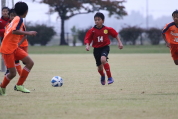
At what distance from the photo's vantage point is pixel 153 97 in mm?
8031

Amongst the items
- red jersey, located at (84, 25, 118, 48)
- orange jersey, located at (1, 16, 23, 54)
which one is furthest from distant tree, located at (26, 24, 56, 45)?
orange jersey, located at (1, 16, 23, 54)

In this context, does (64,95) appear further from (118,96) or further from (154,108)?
(154,108)

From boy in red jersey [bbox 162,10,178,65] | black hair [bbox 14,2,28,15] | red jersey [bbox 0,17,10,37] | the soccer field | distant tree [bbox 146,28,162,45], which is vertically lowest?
distant tree [bbox 146,28,162,45]

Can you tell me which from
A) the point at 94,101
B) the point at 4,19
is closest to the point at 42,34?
the point at 4,19

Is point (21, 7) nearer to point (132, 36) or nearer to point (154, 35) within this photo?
point (132, 36)

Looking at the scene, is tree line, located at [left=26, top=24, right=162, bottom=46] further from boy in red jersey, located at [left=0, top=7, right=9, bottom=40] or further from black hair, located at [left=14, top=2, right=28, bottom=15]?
black hair, located at [left=14, top=2, right=28, bottom=15]

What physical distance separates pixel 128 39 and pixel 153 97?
111 feet

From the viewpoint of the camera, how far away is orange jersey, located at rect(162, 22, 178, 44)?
1077cm

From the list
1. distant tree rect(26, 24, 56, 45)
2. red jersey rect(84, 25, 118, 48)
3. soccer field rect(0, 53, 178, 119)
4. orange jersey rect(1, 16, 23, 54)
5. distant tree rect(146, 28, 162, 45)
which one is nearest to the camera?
soccer field rect(0, 53, 178, 119)

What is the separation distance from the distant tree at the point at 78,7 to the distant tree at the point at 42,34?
5.03ft

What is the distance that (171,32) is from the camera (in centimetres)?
1092

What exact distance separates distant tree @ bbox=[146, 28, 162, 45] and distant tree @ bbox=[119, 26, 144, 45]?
830 millimetres

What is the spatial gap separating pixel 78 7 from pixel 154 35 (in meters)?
8.91

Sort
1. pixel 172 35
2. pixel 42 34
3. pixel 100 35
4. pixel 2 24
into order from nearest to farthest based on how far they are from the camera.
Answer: pixel 100 35 < pixel 2 24 < pixel 172 35 < pixel 42 34
